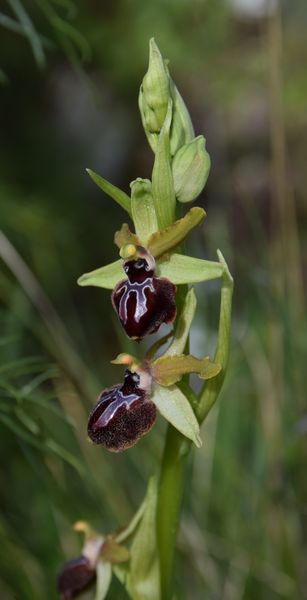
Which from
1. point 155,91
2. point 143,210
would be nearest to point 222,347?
point 143,210

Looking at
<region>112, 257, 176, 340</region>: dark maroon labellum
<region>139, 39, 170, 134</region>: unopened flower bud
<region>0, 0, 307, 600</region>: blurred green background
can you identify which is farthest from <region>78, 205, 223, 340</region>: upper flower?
<region>0, 0, 307, 600</region>: blurred green background

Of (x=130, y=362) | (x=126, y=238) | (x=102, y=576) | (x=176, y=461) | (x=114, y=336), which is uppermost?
(x=126, y=238)

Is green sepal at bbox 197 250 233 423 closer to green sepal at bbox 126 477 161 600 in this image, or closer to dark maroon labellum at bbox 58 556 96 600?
green sepal at bbox 126 477 161 600

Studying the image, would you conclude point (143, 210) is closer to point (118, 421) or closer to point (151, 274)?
point (151, 274)

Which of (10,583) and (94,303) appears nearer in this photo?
(10,583)

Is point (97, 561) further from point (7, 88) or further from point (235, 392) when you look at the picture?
point (7, 88)

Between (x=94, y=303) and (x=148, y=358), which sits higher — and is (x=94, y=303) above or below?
below

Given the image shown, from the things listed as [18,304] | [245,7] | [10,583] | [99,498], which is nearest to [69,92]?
[245,7]

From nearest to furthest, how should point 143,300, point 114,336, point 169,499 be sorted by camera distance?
1. point 143,300
2. point 169,499
3. point 114,336
